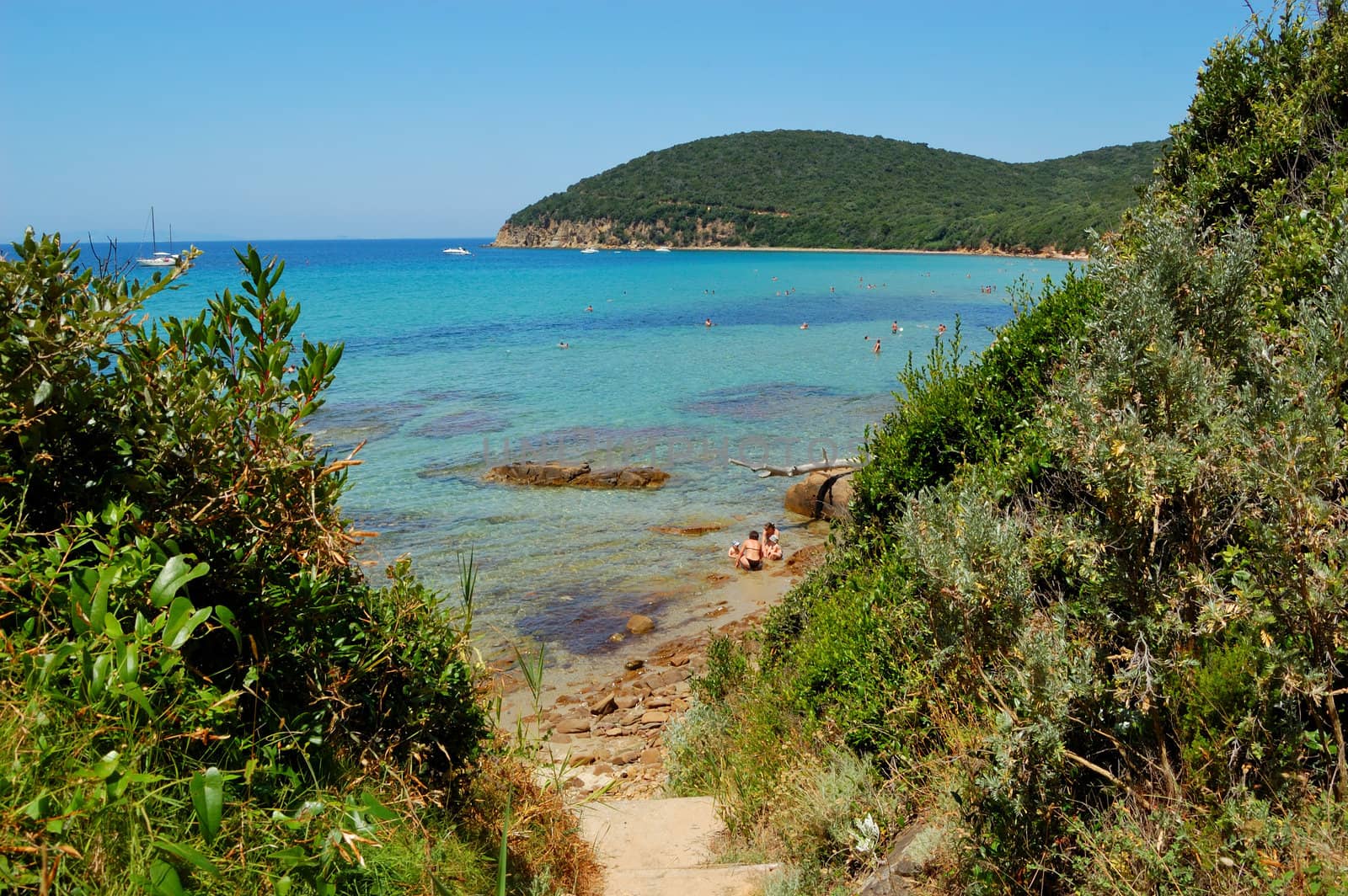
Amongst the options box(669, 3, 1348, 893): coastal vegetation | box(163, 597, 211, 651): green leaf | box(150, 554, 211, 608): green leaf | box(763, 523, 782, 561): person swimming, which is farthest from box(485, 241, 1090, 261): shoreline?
box(163, 597, 211, 651): green leaf

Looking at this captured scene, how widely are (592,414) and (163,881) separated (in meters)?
25.9

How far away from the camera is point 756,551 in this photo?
1516 cm

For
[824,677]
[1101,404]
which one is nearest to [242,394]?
[1101,404]

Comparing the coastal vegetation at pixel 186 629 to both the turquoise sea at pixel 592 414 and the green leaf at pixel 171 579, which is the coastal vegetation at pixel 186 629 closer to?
the green leaf at pixel 171 579

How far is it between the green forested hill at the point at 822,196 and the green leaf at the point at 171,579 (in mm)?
116259

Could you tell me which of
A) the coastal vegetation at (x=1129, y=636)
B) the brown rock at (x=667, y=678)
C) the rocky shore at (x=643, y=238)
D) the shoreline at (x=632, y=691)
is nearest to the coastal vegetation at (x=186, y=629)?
the coastal vegetation at (x=1129, y=636)

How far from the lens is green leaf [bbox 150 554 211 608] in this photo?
250 cm

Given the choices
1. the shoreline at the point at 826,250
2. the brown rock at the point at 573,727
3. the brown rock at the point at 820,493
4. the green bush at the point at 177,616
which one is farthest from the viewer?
the shoreline at the point at 826,250

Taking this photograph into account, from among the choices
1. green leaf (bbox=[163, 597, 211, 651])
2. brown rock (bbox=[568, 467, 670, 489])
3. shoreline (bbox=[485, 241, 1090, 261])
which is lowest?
brown rock (bbox=[568, 467, 670, 489])

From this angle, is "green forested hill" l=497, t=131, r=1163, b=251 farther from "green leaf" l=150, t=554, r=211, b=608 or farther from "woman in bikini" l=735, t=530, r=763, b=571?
"green leaf" l=150, t=554, r=211, b=608

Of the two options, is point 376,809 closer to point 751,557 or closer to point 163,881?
point 163,881

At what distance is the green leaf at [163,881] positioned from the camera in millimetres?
2154

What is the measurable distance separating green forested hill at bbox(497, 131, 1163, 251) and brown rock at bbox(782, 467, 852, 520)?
100231 mm

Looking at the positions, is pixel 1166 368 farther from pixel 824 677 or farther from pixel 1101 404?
pixel 824 677
